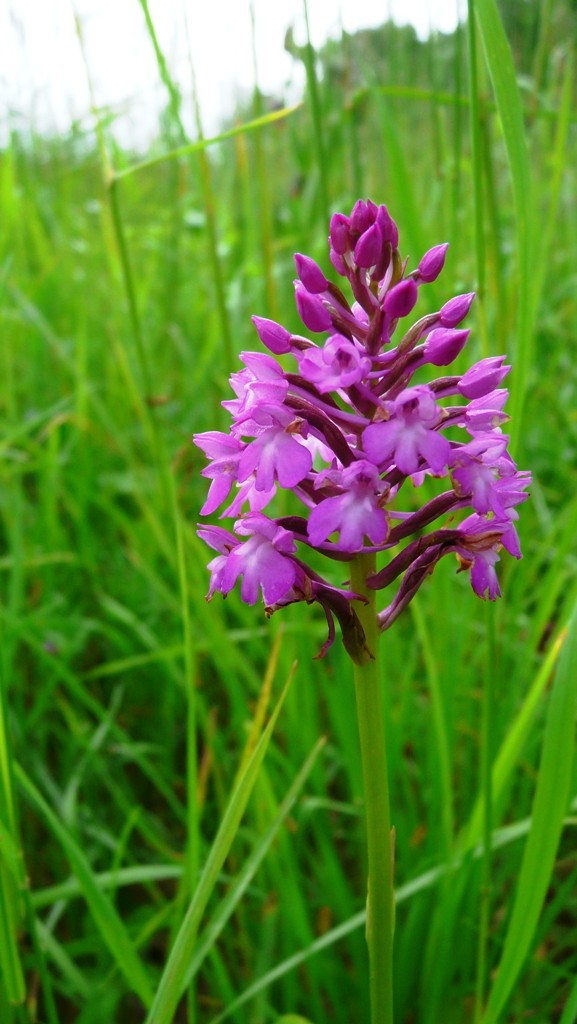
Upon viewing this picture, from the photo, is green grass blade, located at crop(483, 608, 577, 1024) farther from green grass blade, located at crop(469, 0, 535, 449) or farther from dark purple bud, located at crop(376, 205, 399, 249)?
dark purple bud, located at crop(376, 205, 399, 249)

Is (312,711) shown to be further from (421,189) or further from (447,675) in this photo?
(421,189)

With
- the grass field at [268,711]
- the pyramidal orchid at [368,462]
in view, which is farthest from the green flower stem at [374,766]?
the grass field at [268,711]

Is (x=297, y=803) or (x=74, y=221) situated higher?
(x=74, y=221)

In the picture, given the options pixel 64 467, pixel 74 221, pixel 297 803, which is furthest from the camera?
pixel 74 221

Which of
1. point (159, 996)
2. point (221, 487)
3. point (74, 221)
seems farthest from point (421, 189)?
point (159, 996)

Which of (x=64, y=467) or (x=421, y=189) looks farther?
(x=421, y=189)

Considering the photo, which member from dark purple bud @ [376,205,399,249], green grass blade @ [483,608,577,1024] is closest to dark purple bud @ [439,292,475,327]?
dark purple bud @ [376,205,399,249]

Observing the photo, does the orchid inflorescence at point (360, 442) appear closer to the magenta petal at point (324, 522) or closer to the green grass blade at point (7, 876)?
the magenta petal at point (324, 522)

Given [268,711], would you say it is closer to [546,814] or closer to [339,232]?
[546,814]
